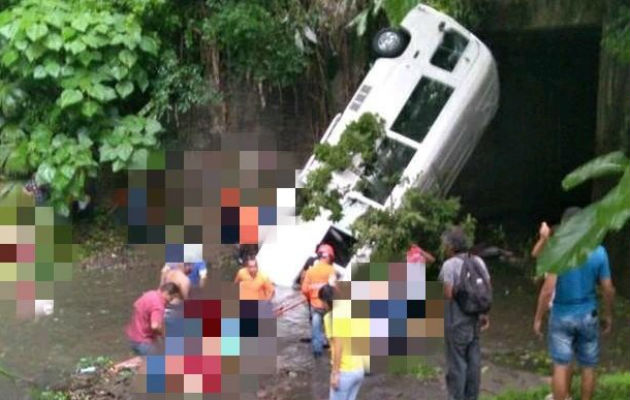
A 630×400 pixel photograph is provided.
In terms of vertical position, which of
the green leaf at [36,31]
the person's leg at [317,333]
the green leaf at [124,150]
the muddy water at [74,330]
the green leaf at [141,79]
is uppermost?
the green leaf at [36,31]

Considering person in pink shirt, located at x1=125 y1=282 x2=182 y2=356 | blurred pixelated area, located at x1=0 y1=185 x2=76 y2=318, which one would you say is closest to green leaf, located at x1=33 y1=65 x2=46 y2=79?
person in pink shirt, located at x1=125 y1=282 x2=182 y2=356

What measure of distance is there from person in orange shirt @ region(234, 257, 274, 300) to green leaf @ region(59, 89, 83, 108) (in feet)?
15.0

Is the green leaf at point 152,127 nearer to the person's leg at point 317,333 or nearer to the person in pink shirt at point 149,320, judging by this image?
the person's leg at point 317,333

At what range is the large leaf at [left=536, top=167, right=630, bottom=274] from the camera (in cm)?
149

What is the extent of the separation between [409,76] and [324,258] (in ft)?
8.50

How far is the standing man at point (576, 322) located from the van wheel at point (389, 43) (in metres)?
3.90

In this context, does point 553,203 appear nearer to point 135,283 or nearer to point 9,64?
point 135,283

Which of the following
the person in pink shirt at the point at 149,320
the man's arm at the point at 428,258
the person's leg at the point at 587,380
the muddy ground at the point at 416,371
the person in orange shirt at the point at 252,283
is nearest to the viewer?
the person in orange shirt at the point at 252,283

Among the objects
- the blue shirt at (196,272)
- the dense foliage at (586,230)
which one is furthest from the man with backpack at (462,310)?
the dense foliage at (586,230)

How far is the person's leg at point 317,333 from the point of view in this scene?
7.44 m

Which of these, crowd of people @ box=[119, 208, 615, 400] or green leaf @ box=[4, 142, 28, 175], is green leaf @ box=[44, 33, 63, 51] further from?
crowd of people @ box=[119, 208, 615, 400]

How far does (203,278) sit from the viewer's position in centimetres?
394

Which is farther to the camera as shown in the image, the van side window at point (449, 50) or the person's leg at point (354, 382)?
the van side window at point (449, 50)

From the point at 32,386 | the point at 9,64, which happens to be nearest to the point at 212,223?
the point at 32,386
